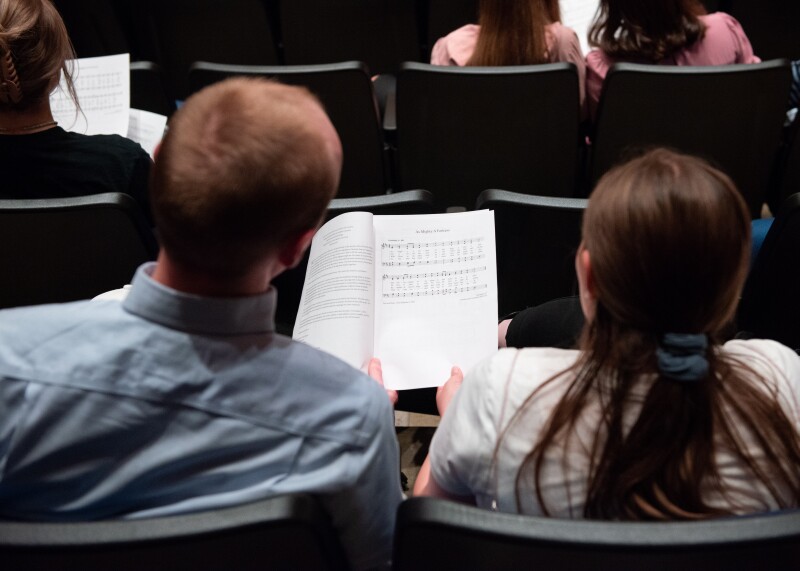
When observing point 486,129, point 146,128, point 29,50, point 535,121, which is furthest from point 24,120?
point 535,121

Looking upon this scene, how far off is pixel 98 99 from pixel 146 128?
0.50 feet

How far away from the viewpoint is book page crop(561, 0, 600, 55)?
7.45ft

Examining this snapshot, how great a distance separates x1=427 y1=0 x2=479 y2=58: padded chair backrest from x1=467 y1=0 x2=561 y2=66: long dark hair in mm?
612

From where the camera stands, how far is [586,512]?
2.67 ft

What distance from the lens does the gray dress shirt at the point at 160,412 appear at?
0.74 m

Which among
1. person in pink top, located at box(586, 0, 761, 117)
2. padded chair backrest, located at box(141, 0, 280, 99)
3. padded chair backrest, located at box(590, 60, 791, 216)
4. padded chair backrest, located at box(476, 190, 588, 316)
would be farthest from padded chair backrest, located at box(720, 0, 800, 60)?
padded chair backrest, located at box(141, 0, 280, 99)

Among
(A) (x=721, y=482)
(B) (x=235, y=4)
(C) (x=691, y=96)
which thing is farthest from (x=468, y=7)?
(A) (x=721, y=482)

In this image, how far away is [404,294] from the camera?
4.04 ft

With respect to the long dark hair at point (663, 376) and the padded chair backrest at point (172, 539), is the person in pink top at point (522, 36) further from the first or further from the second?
the padded chair backrest at point (172, 539)

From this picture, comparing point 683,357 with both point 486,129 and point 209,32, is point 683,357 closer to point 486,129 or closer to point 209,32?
point 486,129

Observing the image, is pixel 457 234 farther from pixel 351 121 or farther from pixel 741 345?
pixel 351 121

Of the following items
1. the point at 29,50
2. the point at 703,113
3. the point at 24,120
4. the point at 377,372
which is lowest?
the point at 377,372

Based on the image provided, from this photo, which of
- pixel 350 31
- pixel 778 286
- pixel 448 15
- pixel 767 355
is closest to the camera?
pixel 767 355

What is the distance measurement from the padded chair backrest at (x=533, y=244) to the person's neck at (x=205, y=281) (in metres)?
0.64
